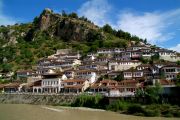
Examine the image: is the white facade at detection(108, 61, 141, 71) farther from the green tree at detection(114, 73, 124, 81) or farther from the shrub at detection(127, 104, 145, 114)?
the shrub at detection(127, 104, 145, 114)

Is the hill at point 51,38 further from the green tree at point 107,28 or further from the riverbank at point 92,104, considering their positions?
the riverbank at point 92,104

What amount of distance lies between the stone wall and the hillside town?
366 centimetres

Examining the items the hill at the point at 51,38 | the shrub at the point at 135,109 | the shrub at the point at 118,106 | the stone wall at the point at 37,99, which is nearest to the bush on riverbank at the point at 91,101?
the shrub at the point at 118,106

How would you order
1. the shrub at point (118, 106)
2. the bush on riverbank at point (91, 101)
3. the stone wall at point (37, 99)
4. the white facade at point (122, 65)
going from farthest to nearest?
the white facade at point (122, 65) → the stone wall at point (37, 99) → the bush on riverbank at point (91, 101) → the shrub at point (118, 106)

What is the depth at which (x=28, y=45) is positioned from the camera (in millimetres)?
127375

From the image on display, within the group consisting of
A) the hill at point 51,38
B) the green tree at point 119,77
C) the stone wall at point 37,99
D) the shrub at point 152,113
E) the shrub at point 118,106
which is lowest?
the shrub at point 152,113

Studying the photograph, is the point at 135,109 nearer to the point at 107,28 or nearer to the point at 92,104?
the point at 92,104

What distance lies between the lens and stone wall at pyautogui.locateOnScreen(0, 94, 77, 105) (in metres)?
65.1

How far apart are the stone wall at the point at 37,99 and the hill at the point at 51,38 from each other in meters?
28.4

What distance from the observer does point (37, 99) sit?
6950cm

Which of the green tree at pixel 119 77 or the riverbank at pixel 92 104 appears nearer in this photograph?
the riverbank at pixel 92 104

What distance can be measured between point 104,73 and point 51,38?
60.0 meters

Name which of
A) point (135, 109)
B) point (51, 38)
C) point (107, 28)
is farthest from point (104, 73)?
point (51, 38)

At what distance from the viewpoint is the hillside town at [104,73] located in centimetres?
6525
